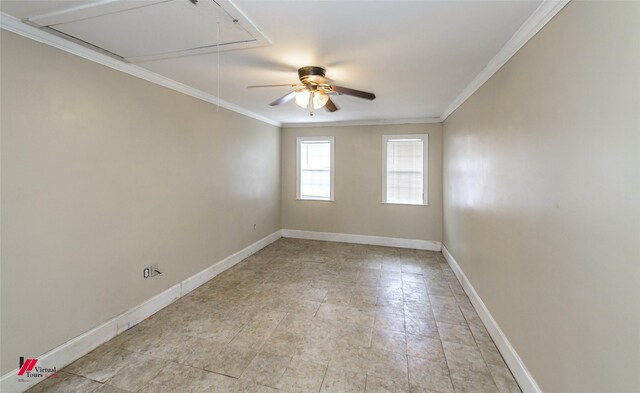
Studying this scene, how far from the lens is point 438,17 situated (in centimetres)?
173

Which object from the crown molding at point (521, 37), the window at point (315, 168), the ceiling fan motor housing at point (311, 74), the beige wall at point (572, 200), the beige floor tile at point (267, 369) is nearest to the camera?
the beige wall at point (572, 200)

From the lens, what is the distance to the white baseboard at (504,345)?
1.81 metres

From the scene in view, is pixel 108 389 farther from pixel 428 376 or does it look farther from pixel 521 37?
pixel 521 37

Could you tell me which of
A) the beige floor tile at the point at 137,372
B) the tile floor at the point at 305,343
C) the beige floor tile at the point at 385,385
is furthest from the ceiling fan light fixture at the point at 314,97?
→ the beige floor tile at the point at 137,372

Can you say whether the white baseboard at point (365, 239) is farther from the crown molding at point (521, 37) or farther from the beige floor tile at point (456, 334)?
the crown molding at point (521, 37)

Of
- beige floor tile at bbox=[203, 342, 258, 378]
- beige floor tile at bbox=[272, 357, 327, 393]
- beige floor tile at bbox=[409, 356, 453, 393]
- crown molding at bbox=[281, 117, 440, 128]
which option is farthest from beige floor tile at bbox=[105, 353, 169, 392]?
crown molding at bbox=[281, 117, 440, 128]

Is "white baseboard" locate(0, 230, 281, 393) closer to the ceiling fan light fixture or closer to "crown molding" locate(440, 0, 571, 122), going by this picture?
the ceiling fan light fixture

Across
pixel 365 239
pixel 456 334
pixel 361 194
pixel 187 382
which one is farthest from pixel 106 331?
pixel 361 194

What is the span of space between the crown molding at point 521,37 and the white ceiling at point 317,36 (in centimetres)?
4

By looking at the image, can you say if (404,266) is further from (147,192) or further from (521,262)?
(147,192)

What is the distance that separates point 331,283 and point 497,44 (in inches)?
122

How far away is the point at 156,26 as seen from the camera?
1865 millimetres

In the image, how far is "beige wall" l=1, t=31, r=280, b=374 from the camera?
1.84m

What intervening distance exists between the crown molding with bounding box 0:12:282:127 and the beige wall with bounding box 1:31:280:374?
0.17 feet
